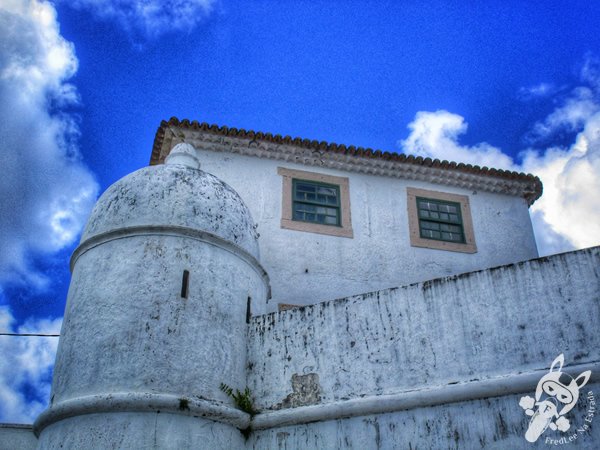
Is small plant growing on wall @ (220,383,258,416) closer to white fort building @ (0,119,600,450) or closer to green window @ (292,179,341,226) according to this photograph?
white fort building @ (0,119,600,450)

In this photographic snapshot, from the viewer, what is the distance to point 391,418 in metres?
6.93

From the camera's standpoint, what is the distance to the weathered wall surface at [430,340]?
6.74 m

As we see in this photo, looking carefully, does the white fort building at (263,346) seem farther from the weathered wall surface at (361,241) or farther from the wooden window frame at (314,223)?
the wooden window frame at (314,223)

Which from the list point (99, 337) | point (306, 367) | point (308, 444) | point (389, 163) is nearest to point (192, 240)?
point (99, 337)

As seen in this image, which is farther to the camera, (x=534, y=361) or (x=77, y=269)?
(x=77, y=269)

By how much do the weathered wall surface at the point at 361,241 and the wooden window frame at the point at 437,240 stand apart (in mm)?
105

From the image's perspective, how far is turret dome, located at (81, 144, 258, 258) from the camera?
8.12 m

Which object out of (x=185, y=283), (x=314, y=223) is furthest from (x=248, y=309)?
(x=314, y=223)

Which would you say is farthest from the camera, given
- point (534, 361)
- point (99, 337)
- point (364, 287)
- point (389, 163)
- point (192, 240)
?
point (389, 163)

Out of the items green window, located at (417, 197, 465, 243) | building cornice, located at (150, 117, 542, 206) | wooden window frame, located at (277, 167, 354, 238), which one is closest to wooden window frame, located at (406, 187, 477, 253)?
green window, located at (417, 197, 465, 243)

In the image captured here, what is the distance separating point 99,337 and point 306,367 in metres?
2.42

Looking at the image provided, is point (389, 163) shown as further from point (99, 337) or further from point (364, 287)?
point (99, 337)
